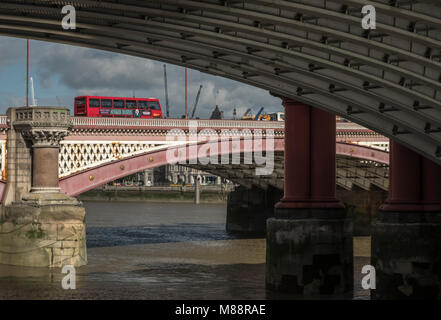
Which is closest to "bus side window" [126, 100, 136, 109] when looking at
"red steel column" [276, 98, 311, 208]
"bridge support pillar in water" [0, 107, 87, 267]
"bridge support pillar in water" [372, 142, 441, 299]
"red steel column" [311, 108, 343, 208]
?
"bridge support pillar in water" [0, 107, 87, 267]

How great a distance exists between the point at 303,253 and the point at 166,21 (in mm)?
5906

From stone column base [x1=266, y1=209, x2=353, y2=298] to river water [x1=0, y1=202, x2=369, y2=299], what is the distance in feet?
2.87

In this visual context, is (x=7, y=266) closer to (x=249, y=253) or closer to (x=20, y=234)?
(x=20, y=234)

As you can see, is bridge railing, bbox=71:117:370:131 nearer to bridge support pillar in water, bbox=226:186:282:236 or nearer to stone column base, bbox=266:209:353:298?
bridge support pillar in water, bbox=226:186:282:236

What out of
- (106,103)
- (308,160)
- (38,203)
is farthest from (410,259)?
(106,103)

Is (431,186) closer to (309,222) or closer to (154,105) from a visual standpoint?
(309,222)

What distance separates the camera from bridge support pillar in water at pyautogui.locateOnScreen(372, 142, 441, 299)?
17453 mm

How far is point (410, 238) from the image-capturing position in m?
17.5

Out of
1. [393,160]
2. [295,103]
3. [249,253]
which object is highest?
[295,103]

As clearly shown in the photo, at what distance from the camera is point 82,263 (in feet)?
87.9

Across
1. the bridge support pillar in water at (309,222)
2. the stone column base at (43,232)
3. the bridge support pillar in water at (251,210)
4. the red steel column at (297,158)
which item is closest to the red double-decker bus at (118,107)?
the bridge support pillar in water at (251,210)

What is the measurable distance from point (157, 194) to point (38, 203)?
212 feet
